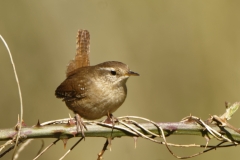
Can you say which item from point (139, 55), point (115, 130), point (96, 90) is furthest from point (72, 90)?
point (139, 55)

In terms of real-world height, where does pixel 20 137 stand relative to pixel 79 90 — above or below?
below

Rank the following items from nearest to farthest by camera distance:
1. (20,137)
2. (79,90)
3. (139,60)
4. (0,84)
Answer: (20,137)
(79,90)
(0,84)
(139,60)

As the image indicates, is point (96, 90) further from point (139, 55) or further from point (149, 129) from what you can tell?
point (139, 55)

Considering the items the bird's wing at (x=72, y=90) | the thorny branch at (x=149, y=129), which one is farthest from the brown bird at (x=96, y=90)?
the thorny branch at (x=149, y=129)

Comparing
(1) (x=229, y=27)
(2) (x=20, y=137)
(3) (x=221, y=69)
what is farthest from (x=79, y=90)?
(1) (x=229, y=27)

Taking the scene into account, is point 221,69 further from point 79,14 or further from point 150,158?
point 79,14

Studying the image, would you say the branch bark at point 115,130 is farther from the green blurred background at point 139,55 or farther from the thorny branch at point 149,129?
the green blurred background at point 139,55

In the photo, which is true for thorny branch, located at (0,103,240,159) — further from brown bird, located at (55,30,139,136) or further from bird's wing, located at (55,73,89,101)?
bird's wing, located at (55,73,89,101)
